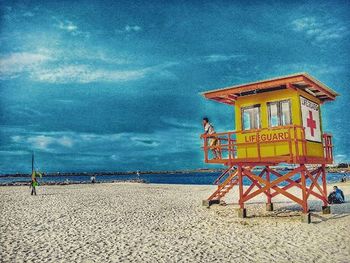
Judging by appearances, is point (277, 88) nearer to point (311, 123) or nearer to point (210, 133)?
point (311, 123)

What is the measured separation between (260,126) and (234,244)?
695 centimetres

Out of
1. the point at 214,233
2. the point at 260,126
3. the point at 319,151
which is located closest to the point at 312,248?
the point at 214,233

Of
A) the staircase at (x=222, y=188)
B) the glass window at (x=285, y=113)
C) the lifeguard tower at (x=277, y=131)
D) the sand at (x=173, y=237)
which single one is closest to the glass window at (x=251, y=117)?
the lifeguard tower at (x=277, y=131)

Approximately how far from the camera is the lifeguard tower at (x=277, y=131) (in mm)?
13930

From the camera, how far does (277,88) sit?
14.9 m

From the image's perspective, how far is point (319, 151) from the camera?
16.1 meters

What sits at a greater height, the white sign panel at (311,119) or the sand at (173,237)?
the white sign panel at (311,119)

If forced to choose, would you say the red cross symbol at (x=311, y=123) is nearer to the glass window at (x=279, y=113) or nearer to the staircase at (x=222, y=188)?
the glass window at (x=279, y=113)

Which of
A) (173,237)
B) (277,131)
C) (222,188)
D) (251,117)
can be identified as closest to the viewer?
(173,237)

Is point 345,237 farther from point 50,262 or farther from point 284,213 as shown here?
point 50,262

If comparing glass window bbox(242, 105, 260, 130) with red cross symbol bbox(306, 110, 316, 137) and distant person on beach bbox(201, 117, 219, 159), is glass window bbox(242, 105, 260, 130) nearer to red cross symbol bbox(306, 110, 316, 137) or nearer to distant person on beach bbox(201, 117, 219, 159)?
distant person on beach bbox(201, 117, 219, 159)

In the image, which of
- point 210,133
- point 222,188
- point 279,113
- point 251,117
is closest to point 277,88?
point 279,113

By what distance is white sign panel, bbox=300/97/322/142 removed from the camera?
1480 centimetres

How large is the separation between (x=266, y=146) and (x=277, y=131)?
90 cm
